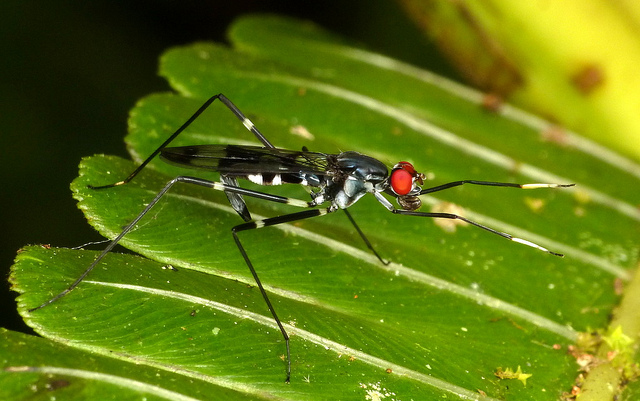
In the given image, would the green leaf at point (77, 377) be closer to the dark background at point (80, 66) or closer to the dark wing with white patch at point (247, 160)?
the dark wing with white patch at point (247, 160)

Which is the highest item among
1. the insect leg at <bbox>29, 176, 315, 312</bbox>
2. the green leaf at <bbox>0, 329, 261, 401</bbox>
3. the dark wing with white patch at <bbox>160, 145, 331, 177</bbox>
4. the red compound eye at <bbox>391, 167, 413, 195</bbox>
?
the red compound eye at <bbox>391, 167, 413, 195</bbox>

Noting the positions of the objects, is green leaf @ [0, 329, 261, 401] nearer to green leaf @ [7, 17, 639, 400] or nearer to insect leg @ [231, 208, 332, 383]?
green leaf @ [7, 17, 639, 400]

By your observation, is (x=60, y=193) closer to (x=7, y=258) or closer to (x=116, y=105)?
(x=7, y=258)

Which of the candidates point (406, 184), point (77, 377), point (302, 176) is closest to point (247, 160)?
point (302, 176)

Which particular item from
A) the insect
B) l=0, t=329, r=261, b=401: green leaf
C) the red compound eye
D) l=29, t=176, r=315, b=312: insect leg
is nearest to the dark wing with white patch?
the insect

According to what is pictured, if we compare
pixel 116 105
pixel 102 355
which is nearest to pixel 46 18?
pixel 116 105

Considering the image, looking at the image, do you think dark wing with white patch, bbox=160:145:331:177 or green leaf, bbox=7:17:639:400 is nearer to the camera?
green leaf, bbox=7:17:639:400

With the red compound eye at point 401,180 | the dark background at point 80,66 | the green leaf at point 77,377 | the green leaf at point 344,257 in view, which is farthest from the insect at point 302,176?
the dark background at point 80,66
